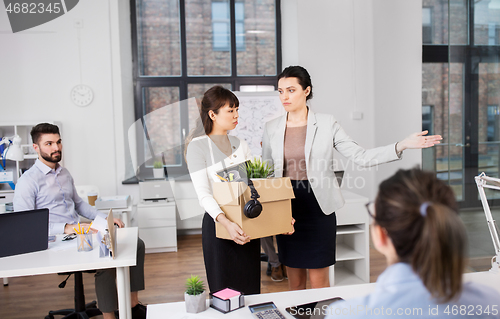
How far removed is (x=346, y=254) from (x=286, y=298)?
1773 millimetres

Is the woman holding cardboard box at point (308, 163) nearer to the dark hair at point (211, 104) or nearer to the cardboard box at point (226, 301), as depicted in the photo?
the dark hair at point (211, 104)

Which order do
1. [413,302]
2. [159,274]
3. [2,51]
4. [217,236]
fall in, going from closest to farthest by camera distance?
1. [413,302]
2. [217,236]
3. [159,274]
4. [2,51]

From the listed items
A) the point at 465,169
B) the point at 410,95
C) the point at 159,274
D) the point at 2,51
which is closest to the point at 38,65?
the point at 2,51

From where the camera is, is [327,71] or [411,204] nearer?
[411,204]

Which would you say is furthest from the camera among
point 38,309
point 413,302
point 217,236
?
point 38,309

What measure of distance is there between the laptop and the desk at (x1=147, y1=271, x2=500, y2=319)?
1.00 metres

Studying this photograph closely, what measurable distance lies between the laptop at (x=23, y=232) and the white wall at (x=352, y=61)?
3.62 metres

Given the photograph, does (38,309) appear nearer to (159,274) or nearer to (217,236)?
(159,274)

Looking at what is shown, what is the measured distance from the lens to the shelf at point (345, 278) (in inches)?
120

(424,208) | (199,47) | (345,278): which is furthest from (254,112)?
(424,208)

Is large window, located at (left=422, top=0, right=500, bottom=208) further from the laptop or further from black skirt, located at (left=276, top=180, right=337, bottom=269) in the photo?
the laptop

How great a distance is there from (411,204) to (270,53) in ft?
15.6

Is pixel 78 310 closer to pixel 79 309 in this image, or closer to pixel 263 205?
pixel 79 309

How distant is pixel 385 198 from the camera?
77 cm
